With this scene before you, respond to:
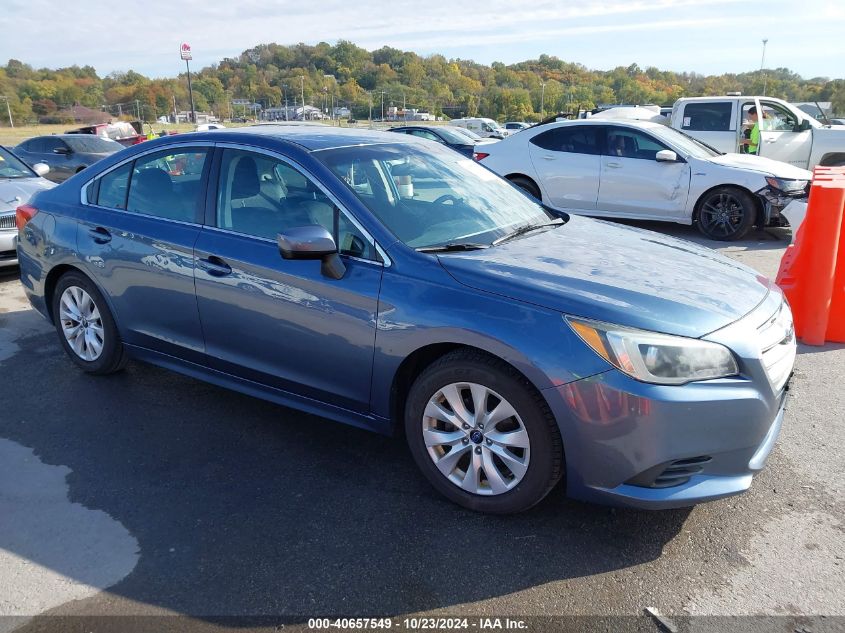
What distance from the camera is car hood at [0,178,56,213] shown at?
24.6 feet

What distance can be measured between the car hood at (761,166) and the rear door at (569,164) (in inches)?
63.5

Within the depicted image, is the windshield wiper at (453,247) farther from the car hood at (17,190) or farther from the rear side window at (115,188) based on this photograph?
the car hood at (17,190)

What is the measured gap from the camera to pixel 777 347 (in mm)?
3018

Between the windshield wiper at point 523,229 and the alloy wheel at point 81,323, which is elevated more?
the windshield wiper at point 523,229

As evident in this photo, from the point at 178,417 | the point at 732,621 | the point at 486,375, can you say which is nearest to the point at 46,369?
the point at 178,417

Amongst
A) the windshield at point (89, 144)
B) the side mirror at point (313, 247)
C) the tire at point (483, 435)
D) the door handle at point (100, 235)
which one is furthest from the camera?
the windshield at point (89, 144)

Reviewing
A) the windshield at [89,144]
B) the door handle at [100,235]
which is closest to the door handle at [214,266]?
the door handle at [100,235]

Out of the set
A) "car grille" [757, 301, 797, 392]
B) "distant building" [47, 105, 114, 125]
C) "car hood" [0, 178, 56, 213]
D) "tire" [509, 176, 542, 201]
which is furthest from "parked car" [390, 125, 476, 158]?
"distant building" [47, 105, 114, 125]

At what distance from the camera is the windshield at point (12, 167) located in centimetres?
843

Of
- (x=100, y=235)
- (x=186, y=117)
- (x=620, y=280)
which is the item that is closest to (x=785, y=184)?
(x=620, y=280)

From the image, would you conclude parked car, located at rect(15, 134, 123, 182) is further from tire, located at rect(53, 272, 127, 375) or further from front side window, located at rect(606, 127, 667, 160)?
tire, located at rect(53, 272, 127, 375)

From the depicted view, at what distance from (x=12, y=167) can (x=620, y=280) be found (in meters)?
8.31

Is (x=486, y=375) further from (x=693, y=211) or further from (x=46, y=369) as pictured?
(x=693, y=211)

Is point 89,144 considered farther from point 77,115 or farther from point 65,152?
point 77,115
